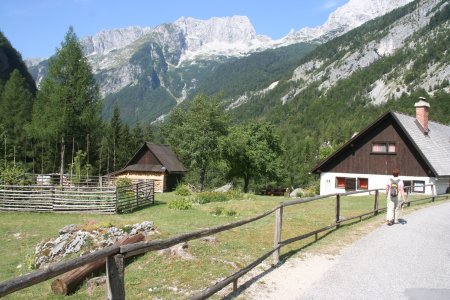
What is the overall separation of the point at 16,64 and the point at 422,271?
11818 centimetres

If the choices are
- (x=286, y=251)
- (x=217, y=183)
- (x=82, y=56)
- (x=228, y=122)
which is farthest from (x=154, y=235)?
(x=217, y=183)

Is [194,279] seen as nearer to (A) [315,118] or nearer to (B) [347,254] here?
(B) [347,254]

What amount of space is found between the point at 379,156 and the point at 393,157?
48.0 inches

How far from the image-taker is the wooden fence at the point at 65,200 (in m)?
26.5

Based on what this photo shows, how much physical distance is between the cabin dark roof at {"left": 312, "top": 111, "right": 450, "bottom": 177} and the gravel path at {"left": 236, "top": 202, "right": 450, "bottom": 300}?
77.2ft

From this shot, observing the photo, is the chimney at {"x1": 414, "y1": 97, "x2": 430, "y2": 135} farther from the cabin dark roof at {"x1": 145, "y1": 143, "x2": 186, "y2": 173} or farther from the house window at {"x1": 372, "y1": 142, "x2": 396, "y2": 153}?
the cabin dark roof at {"x1": 145, "y1": 143, "x2": 186, "y2": 173}

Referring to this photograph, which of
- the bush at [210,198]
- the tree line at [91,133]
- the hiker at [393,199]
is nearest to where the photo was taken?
the hiker at [393,199]

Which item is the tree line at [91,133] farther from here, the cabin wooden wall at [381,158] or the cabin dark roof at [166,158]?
the cabin wooden wall at [381,158]

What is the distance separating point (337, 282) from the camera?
28.0 feet

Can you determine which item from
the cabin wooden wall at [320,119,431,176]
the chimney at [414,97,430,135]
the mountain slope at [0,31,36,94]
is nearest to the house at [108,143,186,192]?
the cabin wooden wall at [320,119,431,176]

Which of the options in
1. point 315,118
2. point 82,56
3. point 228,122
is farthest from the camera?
point 315,118

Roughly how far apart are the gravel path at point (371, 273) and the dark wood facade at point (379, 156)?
2417 cm

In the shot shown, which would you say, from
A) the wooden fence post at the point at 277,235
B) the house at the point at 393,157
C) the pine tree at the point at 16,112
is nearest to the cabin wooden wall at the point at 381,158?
the house at the point at 393,157

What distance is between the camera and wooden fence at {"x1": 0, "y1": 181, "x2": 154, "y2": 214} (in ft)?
86.9
